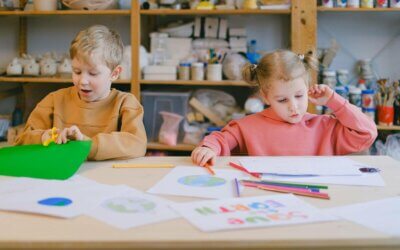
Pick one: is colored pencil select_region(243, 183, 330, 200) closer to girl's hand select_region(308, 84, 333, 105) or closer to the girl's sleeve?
the girl's sleeve

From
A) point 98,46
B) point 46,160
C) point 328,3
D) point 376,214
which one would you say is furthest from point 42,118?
point 328,3

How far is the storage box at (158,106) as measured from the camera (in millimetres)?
2602

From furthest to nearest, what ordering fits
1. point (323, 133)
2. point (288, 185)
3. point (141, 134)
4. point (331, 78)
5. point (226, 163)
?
point (331, 78), point (323, 133), point (141, 134), point (226, 163), point (288, 185)

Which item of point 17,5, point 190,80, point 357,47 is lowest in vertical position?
point 190,80

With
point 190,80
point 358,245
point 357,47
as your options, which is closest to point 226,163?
point 358,245

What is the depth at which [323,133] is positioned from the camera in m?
1.48

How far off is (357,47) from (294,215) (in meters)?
2.23

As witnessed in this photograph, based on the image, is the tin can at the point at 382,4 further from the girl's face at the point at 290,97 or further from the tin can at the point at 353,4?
the girl's face at the point at 290,97

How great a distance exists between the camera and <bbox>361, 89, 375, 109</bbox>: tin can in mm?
2463

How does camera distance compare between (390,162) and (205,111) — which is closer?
(390,162)

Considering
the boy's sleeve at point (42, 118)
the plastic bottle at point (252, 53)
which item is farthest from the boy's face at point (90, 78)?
the plastic bottle at point (252, 53)

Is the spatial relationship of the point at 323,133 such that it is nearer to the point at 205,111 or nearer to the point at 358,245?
the point at 358,245

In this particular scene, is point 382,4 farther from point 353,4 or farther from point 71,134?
point 71,134

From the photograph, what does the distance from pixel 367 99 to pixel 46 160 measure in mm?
1889
